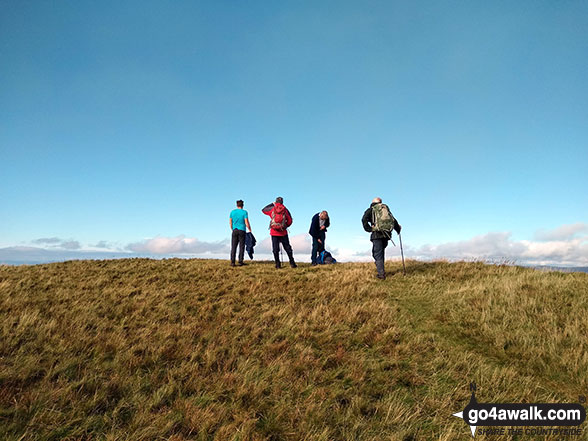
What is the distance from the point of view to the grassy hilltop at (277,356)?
12.4 feet

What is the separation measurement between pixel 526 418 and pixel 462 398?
813 mm

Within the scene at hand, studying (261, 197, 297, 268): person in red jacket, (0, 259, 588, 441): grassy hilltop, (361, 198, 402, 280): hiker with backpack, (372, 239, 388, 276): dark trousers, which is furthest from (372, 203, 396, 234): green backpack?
(261, 197, 297, 268): person in red jacket

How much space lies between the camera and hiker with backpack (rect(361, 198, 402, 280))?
1157 centimetres

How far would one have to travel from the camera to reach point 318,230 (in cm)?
1705

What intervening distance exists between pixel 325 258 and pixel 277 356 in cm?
1311

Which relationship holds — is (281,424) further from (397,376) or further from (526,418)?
(526,418)

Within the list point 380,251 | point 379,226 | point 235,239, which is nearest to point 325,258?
point 235,239

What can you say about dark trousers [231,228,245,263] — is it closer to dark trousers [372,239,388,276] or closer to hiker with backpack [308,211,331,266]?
hiker with backpack [308,211,331,266]

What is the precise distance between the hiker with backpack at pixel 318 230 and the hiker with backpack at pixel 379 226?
Result: 5.12 metres

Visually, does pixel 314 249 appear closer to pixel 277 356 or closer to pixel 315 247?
pixel 315 247

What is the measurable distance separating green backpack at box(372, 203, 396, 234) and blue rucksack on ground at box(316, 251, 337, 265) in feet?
22.4

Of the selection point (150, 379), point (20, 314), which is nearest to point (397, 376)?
point (150, 379)

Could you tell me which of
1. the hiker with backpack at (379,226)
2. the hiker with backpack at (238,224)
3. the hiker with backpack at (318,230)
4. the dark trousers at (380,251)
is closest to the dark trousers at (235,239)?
the hiker with backpack at (238,224)

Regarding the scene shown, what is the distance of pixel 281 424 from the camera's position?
3766 mm
